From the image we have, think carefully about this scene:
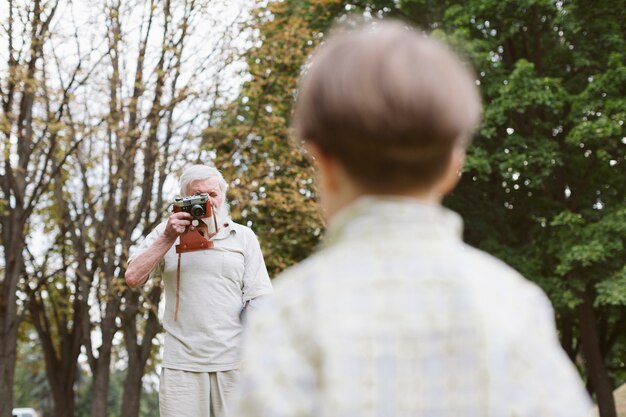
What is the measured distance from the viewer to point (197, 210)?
4.79 m

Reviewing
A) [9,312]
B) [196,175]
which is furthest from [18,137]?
[196,175]

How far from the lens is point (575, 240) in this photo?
1869cm

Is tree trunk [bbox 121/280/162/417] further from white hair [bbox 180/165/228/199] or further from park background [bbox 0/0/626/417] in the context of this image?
white hair [bbox 180/165/228/199]

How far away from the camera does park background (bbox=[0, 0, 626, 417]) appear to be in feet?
46.6

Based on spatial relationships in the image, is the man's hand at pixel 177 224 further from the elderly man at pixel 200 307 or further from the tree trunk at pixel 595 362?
the tree trunk at pixel 595 362

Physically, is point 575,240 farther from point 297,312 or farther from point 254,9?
point 297,312

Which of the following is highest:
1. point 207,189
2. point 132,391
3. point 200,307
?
point 207,189

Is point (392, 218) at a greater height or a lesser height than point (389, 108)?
lesser

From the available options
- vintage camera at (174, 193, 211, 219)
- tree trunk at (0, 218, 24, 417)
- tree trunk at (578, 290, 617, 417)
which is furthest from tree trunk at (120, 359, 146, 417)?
vintage camera at (174, 193, 211, 219)

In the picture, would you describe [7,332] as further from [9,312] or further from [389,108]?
[389,108]

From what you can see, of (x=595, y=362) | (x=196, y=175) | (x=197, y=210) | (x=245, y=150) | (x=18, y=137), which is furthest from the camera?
(x=595, y=362)

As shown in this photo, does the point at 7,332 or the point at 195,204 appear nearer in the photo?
the point at 195,204

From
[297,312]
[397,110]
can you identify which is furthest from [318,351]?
[397,110]

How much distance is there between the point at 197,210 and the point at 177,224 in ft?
0.50
